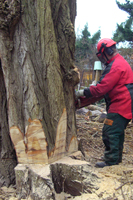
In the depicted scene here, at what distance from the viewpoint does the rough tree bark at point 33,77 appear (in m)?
1.92

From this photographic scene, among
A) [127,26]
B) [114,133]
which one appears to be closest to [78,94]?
[114,133]

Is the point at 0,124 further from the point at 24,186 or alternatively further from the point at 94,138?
the point at 94,138

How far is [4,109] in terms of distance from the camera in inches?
87.7

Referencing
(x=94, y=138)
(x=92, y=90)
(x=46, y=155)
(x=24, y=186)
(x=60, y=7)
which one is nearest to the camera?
(x=24, y=186)

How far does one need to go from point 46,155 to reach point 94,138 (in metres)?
2.43

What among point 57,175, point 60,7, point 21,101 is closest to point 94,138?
point 57,175

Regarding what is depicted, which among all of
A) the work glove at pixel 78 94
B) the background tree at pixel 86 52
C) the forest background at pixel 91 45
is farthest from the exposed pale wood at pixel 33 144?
the background tree at pixel 86 52

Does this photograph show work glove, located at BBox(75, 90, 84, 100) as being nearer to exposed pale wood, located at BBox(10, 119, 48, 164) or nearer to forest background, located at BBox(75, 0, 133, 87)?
exposed pale wood, located at BBox(10, 119, 48, 164)

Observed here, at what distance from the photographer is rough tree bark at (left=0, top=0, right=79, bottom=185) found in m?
1.92

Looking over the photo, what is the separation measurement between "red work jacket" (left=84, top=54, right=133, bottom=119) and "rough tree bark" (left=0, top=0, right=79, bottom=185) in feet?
2.35

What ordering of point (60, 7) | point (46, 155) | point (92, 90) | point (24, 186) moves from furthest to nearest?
point (92, 90) < point (60, 7) < point (46, 155) < point (24, 186)

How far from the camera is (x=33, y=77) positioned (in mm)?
1932

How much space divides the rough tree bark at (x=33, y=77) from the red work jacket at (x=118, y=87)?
0.72 metres

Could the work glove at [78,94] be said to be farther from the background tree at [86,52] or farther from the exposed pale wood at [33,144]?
the background tree at [86,52]
